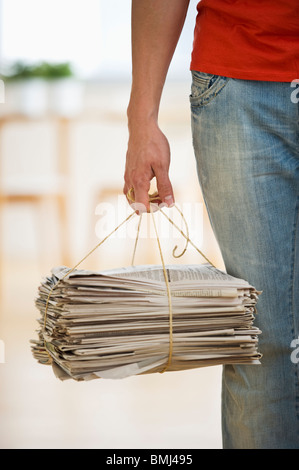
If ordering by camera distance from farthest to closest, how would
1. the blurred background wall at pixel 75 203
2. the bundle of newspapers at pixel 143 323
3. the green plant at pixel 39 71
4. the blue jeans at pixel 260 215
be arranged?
the green plant at pixel 39 71 → the blurred background wall at pixel 75 203 → the blue jeans at pixel 260 215 → the bundle of newspapers at pixel 143 323

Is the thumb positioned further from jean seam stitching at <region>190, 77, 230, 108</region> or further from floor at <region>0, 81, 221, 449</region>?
floor at <region>0, 81, 221, 449</region>

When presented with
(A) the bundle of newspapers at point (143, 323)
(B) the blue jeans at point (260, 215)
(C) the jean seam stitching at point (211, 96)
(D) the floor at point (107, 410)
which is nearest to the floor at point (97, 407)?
(D) the floor at point (107, 410)

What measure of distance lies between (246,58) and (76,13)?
3974mm

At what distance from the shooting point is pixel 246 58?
89cm

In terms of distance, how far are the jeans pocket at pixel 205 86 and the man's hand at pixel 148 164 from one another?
75 mm

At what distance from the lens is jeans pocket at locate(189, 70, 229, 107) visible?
35.5 inches

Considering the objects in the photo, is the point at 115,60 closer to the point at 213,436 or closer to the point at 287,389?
the point at 213,436

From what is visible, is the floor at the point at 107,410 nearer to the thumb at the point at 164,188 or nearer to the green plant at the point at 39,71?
the thumb at the point at 164,188

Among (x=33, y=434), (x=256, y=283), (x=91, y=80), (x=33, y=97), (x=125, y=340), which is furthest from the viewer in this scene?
(x=91, y=80)

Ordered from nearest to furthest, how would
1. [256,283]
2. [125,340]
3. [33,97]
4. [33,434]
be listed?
[125,340] → [256,283] → [33,434] → [33,97]

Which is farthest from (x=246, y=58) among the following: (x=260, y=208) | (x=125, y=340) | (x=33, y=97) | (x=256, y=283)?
(x=33, y=97)

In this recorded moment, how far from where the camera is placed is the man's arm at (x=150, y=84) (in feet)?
2.95

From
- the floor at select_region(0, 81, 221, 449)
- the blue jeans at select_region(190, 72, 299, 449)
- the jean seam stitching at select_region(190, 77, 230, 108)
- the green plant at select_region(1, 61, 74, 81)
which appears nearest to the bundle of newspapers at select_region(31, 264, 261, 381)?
the blue jeans at select_region(190, 72, 299, 449)

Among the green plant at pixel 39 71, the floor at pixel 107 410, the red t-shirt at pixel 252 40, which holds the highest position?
the green plant at pixel 39 71
